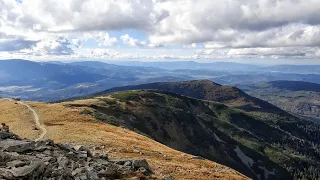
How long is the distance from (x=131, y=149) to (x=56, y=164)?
25.9 m

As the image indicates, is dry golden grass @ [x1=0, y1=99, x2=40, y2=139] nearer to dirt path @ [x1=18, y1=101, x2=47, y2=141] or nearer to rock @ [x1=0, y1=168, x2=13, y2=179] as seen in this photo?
dirt path @ [x1=18, y1=101, x2=47, y2=141]

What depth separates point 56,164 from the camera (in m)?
29.9

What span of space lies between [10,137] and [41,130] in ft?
106

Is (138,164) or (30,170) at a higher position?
(30,170)

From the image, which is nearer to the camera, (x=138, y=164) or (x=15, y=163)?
(x=15, y=163)

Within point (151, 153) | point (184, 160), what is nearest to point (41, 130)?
point (151, 153)

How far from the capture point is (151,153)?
55.6 meters

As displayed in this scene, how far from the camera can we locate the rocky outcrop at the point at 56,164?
25969 mm

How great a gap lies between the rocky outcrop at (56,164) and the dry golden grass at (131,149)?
484cm

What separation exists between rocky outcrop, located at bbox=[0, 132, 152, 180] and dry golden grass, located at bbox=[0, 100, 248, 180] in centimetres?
484

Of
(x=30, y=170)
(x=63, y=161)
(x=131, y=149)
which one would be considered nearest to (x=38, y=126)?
(x=131, y=149)

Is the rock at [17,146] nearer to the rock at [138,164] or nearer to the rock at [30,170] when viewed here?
the rock at [30,170]

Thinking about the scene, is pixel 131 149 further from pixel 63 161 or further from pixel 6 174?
pixel 6 174

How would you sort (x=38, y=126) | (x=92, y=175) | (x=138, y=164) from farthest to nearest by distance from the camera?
(x=38, y=126), (x=138, y=164), (x=92, y=175)
